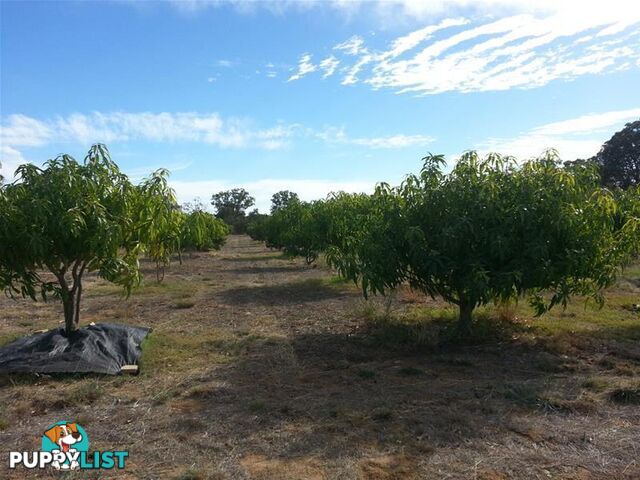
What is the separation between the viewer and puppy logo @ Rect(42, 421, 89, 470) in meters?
3.98

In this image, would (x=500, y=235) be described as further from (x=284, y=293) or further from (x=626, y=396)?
(x=284, y=293)

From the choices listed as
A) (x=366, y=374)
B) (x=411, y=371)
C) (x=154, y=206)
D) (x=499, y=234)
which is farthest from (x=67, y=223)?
(x=499, y=234)

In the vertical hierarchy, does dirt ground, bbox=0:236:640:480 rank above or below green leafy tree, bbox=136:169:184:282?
below

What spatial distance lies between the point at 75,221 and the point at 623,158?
4787 centimetres

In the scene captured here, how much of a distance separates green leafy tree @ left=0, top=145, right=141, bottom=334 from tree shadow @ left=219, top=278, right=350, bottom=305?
598 cm

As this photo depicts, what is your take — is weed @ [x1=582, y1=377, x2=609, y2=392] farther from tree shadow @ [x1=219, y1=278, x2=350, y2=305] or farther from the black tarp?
tree shadow @ [x1=219, y1=278, x2=350, y2=305]

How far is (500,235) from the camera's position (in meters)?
6.71

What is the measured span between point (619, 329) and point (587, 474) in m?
5.60

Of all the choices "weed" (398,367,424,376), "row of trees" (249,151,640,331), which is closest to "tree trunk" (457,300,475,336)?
"row of trees" (249,151,640,331)

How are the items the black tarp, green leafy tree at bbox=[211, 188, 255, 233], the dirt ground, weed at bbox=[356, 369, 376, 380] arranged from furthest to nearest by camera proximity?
1. green leafy tree at bbox=[211, 188, 255, 233]
2. the black tarp
3. weed at bbox=[356, 369, 376, 380]
4. the dirt ground

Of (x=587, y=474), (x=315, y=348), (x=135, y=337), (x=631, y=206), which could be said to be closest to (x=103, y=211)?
(x=135, y=337)

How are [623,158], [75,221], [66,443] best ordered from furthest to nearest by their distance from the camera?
[623,158], [75,221], [66,443]

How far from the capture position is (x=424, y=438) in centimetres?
430

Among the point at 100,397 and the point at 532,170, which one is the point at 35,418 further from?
the point at 532,170
